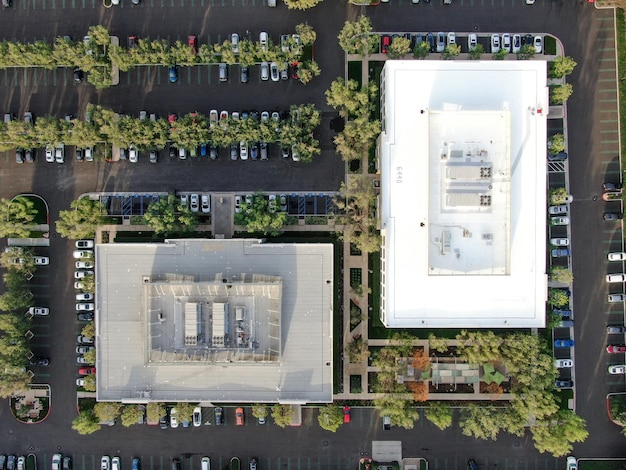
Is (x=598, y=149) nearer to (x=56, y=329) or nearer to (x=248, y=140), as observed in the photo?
(x=248, y=140)

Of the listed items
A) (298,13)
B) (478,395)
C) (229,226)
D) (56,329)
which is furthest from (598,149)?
(56,329)

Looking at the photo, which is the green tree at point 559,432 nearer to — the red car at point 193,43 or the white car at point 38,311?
the red car at point 193,43

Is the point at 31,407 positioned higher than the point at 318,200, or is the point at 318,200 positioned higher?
the point at 318,200

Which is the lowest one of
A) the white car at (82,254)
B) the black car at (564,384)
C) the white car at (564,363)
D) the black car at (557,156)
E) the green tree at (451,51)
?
the black car at (564,384)

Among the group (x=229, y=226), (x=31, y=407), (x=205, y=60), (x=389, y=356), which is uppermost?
(x=205, y=60)

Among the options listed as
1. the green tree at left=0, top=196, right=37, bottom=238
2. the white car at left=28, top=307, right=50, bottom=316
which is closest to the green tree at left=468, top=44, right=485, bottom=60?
the green tree at left=0, top=196, right=37, bottom=238

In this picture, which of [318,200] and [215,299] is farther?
[318,200]

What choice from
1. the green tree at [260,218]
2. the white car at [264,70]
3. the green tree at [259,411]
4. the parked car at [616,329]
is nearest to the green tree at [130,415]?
the green tree at [259,411]
